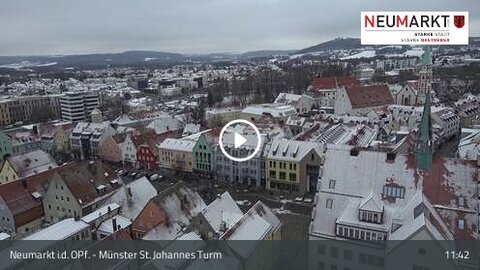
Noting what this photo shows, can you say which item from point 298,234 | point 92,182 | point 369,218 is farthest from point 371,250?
point 92,182

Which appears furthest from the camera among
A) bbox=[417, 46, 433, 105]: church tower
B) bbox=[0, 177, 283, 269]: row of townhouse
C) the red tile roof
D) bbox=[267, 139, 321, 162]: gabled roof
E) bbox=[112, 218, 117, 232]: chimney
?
the red tile roof

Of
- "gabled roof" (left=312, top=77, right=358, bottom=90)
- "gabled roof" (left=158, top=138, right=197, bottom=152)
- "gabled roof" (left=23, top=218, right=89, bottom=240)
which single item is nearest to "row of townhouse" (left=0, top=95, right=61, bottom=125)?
"gabled roof" (left=158, top=138, right=197, bottom=152)

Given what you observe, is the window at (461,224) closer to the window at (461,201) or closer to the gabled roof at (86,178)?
the window at (461,201)

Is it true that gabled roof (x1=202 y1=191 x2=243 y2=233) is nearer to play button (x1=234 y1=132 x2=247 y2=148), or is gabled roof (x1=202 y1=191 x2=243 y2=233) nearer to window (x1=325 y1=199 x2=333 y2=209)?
window (x1=325 y1=199 x2=333 y2=209)

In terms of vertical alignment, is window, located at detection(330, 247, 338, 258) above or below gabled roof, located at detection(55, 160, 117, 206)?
below

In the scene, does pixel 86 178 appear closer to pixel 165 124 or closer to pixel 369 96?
pixel 165 124

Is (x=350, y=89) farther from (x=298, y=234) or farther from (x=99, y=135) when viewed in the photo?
(x=298, y=234)
